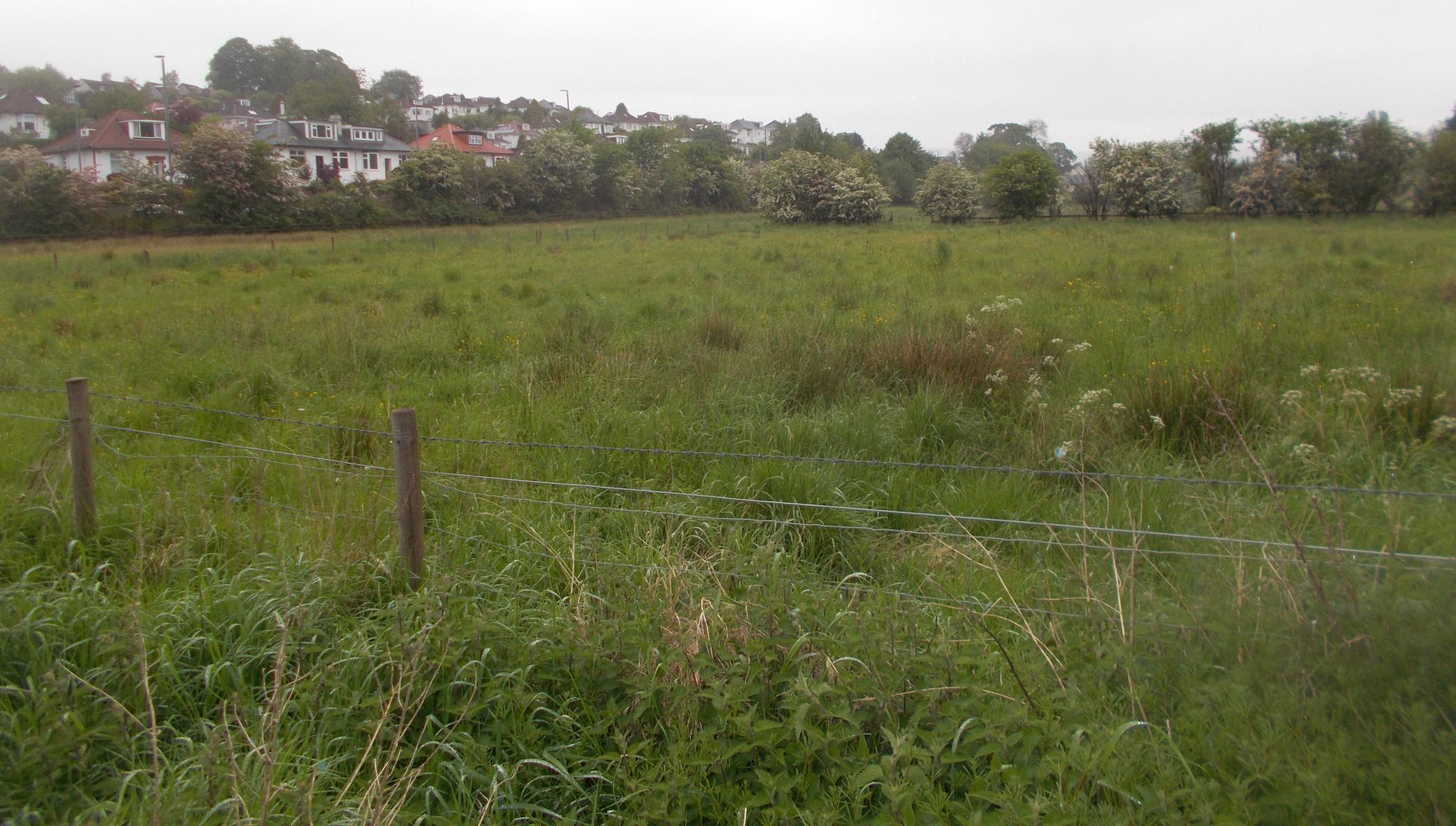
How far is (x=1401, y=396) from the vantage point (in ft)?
21.0

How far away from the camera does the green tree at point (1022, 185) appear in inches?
1812

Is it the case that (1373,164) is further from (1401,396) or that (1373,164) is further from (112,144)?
(112,144)

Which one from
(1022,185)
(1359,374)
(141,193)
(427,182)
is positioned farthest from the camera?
(427,182)

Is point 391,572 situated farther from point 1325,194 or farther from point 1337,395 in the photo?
point 1325,194

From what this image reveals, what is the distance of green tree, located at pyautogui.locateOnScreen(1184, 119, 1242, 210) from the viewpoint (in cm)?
4328

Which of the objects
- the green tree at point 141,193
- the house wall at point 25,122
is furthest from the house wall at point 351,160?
the green tree at point 141,193

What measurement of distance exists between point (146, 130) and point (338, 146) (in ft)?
43.4

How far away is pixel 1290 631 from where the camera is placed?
8.71ft

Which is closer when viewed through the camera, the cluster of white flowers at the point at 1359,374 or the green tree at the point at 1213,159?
the cluster of white flowers at the point at 1359,374

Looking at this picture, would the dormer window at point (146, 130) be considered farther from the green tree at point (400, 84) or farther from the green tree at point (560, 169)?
the green tree at point (400, 84)

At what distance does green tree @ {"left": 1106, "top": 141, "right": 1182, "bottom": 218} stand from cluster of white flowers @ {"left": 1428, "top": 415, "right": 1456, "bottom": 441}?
1611 inches

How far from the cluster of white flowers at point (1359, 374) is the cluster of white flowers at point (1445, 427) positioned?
20.6 inches

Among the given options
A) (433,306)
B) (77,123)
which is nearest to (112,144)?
(77,123)

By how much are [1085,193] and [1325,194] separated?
12.9 metres
